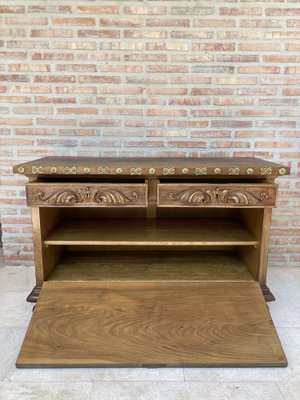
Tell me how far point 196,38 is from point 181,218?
117cm

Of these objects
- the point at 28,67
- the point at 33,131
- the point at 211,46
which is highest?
the point at 211,46

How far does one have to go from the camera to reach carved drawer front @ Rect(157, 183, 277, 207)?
5.57 ft

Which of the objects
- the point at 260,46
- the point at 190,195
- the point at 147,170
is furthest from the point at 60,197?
the point at 260,46

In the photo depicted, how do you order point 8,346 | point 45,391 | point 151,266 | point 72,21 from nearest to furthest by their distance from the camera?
1. point 45,391
2. point 8,346
3. point 151,266
4. point 72,21

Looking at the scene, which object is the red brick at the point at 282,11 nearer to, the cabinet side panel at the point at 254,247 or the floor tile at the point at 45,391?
the cabinet side panel at the point at 254,247

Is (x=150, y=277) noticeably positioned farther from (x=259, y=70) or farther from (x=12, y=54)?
(x=12, y=54)

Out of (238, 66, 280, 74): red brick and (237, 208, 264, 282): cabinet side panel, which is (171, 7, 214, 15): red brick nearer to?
(238, 66, 280, 74): red brick

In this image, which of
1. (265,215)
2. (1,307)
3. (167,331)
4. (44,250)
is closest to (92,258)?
(44,250)

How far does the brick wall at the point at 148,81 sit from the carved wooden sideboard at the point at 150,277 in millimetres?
503

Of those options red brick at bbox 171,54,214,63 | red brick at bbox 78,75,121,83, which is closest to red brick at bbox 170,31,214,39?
red brick at bbox 171,54,214,63

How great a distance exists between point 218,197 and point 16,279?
1476 millimetres

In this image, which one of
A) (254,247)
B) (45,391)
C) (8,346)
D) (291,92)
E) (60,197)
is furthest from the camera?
(291,92)

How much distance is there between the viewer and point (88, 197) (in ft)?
5.55

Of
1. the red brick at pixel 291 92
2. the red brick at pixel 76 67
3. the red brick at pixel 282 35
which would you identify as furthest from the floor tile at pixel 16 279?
the red brick at pixel 282 35
